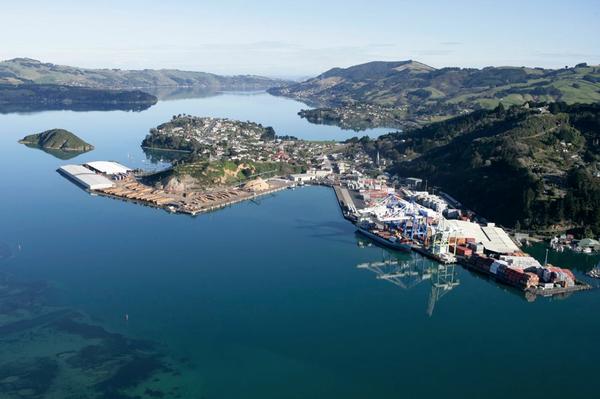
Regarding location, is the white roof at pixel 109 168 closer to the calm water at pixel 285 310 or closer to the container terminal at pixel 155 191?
the container terminal at pixel 155 191

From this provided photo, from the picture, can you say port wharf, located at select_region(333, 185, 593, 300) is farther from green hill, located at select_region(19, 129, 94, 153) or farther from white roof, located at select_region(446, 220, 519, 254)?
green hill, located at select_region(19, 129, 94, 153)

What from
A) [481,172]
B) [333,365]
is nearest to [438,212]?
[481,172]

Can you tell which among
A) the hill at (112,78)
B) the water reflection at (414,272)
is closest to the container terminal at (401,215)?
the water reflection at (414,272)

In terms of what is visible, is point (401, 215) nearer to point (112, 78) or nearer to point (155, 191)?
point (155, 191)

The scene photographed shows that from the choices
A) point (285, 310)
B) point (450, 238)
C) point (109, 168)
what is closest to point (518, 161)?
point (450, 238)

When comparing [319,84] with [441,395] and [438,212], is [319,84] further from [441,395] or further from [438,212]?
[441,395]

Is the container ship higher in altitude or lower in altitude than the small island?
lower

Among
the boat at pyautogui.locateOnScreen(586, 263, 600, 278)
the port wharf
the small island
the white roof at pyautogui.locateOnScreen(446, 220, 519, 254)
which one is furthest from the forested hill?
the small island
